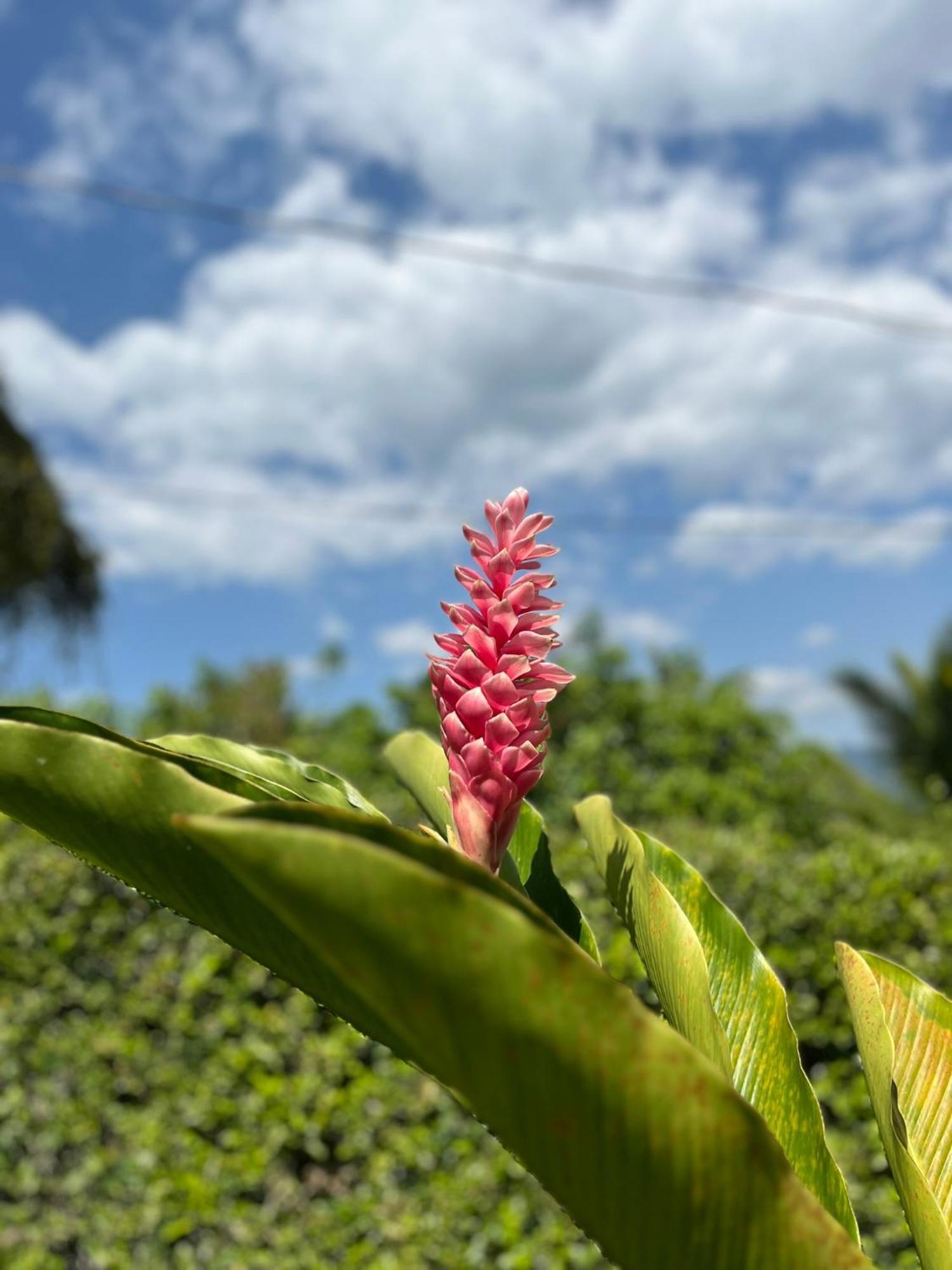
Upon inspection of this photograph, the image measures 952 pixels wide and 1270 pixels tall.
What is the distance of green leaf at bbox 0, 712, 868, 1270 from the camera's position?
507 mm

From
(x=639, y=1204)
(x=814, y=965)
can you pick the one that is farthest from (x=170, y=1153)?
(x=639, y=1204)

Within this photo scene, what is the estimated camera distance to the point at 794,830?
740 centimetres

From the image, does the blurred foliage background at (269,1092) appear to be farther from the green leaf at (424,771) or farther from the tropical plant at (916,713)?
the tropical plant at (916,713)

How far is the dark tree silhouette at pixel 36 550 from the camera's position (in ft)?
28.0

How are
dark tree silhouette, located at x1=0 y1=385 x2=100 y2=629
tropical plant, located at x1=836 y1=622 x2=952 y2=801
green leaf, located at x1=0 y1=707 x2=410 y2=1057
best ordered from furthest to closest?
tropical plant, located at x1=836 y1=622 x2=952 y2=801
dark tree silhouette, located at x1=0 y1=385 x2=100 y2=629
green leaf, located at x1=0 y1=707 x2=410 y2=1057

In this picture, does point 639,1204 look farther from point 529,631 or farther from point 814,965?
point 814,965

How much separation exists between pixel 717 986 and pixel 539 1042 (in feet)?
1.87

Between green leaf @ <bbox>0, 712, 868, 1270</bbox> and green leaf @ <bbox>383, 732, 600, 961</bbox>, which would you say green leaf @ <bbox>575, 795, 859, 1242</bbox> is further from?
green leaf @ <bbox>0, 712, 868, 1270</bbox>

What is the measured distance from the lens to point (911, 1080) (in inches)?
39.2

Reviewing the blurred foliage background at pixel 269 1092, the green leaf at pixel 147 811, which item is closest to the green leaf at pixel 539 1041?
the green leaf at pixel 147 811

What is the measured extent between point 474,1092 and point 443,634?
38 cm

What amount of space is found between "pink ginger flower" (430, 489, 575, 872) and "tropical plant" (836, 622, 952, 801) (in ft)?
45.0

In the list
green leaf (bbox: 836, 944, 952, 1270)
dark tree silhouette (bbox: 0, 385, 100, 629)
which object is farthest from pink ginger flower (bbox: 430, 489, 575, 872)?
dark tree silhouette (bbox: 0, 385, 100, 629)

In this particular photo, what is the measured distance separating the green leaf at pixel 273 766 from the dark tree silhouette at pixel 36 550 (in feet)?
27.3
